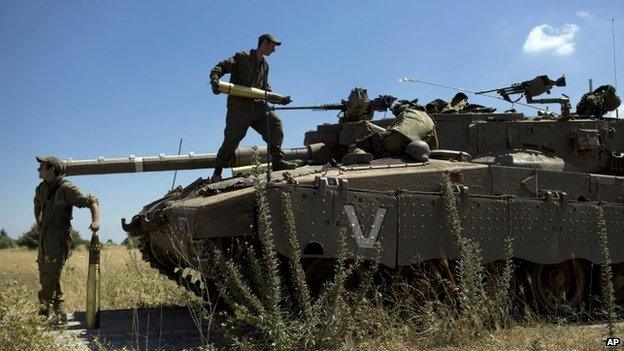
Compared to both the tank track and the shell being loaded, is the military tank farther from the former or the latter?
the shell being loaded

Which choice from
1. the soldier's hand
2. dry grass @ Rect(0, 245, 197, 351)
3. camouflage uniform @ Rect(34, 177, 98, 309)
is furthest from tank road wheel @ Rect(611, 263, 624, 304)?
camouflage uniform @ Rect(34, 177, 98, 309)

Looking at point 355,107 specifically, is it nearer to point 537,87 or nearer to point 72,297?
point 537,87

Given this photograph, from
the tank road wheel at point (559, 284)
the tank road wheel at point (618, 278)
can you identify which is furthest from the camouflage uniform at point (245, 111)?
the tank road wheel at point (618, 278)

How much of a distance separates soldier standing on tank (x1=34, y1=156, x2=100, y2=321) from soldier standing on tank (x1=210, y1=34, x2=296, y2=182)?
173 cm

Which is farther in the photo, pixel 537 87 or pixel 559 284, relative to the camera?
pixel 537 87

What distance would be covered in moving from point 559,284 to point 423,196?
2.55m

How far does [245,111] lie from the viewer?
342 inches

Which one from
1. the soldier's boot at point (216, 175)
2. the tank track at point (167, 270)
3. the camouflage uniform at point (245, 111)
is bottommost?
the tank track at point (167, 270)

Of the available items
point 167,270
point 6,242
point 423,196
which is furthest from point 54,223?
point 6,242

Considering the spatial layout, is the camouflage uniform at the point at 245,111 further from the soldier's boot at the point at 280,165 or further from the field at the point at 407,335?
the field at the point at 407,335

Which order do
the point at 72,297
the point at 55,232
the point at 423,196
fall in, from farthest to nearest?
the point at 72,297
the point at 55,232
the point at 423,196

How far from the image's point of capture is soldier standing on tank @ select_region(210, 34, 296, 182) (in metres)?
8.67

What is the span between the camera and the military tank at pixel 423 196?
691 cm

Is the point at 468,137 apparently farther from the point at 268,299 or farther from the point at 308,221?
the point at 268,299
